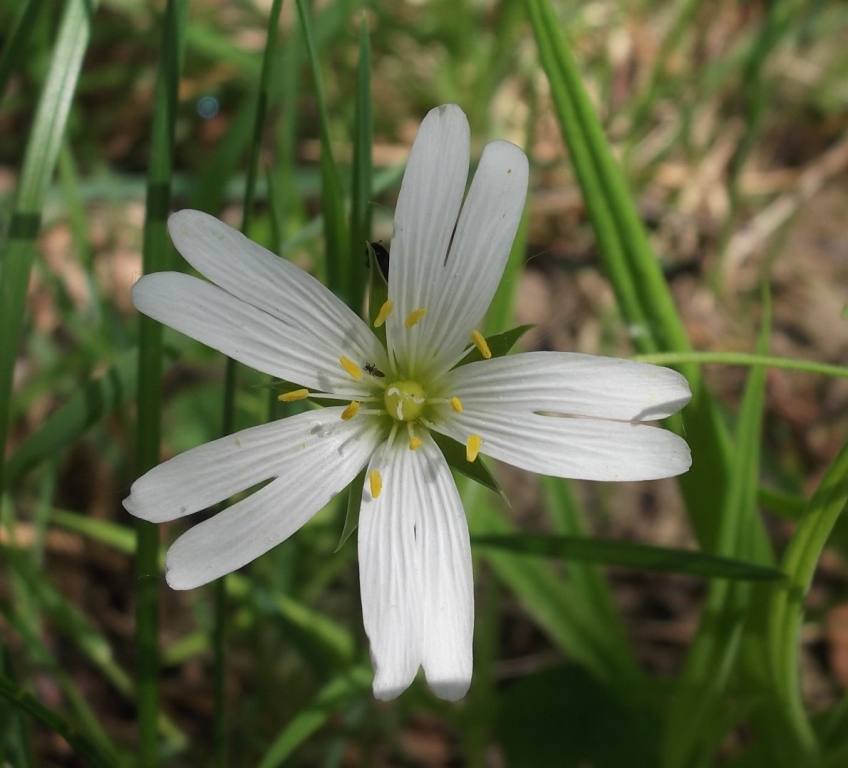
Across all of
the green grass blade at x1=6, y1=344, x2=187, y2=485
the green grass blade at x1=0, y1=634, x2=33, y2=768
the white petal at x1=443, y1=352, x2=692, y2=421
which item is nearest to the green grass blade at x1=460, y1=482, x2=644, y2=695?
the white petal at x1=443, y1=352, x2=692, y2=421

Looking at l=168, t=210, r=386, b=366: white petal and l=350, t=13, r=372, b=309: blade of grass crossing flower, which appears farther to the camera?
l=350, t=13, r=372, b=309: blade of grass crossing flower

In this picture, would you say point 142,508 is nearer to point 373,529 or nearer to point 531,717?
point 373,529

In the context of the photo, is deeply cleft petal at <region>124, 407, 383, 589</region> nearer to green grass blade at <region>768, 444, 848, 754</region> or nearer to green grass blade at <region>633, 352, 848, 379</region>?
green grass blade at <region>633, 352, 848, 379</region>

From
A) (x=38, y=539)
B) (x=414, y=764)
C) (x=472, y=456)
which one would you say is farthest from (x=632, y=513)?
(x=38, y=539)

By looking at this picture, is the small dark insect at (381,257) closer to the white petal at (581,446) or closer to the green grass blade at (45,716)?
the white petal at (581,446)

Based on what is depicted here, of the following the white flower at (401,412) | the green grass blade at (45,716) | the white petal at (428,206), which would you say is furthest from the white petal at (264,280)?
the green grass blade at (45,716)

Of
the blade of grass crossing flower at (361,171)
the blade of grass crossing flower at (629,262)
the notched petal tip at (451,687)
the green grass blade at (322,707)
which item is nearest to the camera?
the notched petal tip at (451,687)

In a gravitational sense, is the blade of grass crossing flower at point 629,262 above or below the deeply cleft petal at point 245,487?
above
